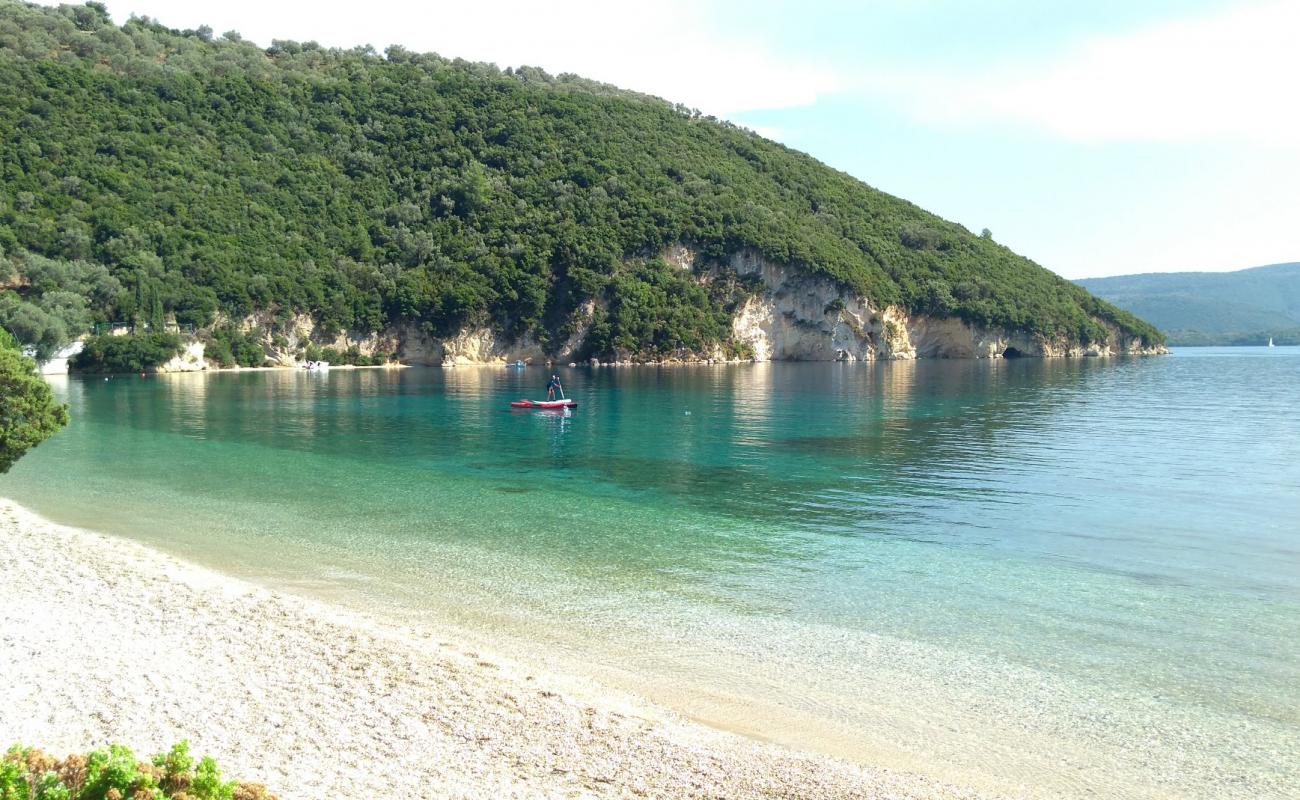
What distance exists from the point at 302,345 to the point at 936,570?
103273mm

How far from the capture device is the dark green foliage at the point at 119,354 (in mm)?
86750

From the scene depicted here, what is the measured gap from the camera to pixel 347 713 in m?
9.73

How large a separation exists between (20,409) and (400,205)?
11311 cm

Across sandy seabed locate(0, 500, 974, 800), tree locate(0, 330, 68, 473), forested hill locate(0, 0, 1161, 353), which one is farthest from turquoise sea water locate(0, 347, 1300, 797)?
forested hill locate(0, 0, 1161, 353)

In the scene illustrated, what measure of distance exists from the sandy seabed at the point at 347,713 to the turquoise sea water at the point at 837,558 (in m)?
1.03

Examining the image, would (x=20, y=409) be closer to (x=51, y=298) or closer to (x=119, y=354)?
(x=51, y=298)

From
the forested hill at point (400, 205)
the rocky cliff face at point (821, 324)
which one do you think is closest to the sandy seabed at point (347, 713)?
the forested hill at point (400, 205)

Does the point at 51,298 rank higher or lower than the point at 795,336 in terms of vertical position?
higher

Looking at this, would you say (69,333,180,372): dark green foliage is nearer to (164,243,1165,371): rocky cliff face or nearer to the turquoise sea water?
(164,243,1165,371): rocky cliff face

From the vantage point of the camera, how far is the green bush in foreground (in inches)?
220

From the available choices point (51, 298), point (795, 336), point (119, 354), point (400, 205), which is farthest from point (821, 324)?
point (51, 298)

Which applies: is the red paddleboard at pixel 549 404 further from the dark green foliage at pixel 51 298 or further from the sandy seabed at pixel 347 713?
the dark green foliage at pixel 51 298

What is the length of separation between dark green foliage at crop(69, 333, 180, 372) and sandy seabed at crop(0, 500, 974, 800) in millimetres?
83590

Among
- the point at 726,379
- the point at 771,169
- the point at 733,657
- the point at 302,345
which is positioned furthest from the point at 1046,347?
the point at 733,657
